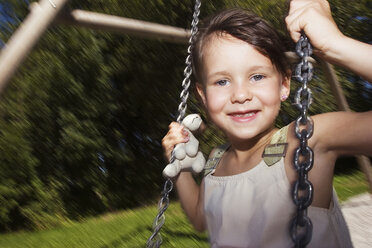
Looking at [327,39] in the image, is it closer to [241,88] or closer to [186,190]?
[241,88]

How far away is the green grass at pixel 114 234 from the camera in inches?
125

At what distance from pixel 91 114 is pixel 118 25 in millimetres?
2637

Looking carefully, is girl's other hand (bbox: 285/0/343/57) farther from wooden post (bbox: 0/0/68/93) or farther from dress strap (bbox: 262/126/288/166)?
wooden post (bbox: 0/0/68/93)

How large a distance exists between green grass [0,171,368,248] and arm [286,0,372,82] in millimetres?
2014

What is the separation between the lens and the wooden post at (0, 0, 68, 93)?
4.31ft

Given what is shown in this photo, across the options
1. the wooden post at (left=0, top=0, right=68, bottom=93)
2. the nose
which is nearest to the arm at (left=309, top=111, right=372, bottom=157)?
the nose

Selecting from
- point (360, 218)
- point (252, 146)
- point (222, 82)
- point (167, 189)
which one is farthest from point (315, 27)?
point (360, 218)

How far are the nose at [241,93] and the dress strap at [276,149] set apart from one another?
7.0 inches

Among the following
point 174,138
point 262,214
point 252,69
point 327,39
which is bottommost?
point 262,214

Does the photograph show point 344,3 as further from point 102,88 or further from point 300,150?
point 300,150

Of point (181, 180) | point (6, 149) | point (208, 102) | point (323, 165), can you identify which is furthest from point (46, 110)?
point (323, 165)

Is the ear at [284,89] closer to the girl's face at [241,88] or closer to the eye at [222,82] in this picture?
the girl's face at [241,88]

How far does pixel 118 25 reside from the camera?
1729 mm

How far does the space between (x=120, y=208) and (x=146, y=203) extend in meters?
0.30
